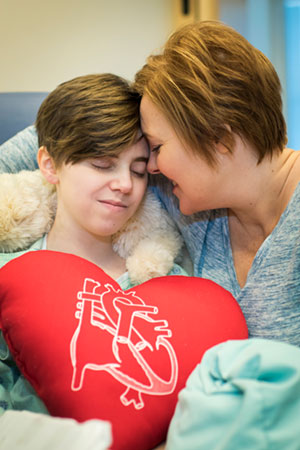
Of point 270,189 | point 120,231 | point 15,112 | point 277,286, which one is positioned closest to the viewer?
point 277,286

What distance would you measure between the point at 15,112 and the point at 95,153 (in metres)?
0.54

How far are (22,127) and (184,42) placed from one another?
646mm

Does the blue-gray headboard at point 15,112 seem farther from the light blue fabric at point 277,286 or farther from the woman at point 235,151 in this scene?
the light blue fabric at point 277,286

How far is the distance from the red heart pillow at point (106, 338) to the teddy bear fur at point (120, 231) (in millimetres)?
212

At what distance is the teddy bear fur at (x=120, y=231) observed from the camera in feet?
3.39

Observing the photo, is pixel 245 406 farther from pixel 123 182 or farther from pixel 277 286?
pixel 123 182

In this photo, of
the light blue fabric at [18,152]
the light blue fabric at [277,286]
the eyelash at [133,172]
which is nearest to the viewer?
the light blue fabric at [277,286]

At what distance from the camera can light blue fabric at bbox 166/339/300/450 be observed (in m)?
0.53

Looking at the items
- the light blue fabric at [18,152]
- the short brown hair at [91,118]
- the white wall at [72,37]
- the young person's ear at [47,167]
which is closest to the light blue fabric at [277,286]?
the short brown hair at [91,118]

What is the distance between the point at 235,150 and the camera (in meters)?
0.94

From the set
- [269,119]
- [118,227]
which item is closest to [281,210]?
[269,119]

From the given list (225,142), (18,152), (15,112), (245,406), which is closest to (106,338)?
(245,406)

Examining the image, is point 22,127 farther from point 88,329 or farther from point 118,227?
point 88,329

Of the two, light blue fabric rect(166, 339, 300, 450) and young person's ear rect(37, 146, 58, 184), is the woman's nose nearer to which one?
young person's ear rect(37, 146, 58, 184)
